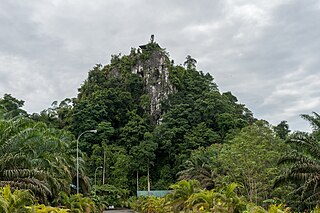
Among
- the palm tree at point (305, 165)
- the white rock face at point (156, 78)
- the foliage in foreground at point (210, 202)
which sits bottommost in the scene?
the foliage in foreground at point (210, 202)

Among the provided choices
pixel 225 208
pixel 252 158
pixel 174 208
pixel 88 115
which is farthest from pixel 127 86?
pixel 225 208

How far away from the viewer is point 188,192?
2298 centimetres

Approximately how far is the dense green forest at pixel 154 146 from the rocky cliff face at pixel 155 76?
21 centimetres

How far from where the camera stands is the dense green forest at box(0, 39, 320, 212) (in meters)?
20.2

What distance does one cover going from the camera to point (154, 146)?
63188 mm

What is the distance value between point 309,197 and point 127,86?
60378 millimetres

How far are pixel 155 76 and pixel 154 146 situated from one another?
63.2 feet

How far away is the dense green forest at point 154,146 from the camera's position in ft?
66.2

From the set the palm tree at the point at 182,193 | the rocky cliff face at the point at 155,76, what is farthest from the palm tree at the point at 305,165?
the rocky cliff face at the point at 155,76

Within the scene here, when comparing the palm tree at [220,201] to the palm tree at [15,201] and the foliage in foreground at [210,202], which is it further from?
the palm tree at [15,201]

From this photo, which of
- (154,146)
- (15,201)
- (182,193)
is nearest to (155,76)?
(154,146)

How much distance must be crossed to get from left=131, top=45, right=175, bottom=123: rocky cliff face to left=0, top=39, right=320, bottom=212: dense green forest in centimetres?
21

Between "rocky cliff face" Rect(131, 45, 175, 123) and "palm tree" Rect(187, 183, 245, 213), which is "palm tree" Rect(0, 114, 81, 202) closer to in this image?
"palm tree" Rect(187, 183, 245, 213)

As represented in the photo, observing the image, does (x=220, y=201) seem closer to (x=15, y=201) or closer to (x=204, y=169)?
(x=15, y=201)
